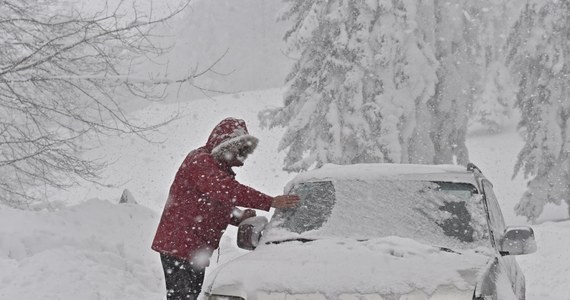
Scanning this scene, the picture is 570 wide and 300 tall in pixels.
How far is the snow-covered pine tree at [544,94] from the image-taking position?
2141 centimetres

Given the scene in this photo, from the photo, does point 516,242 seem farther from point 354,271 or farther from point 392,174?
point 354,271

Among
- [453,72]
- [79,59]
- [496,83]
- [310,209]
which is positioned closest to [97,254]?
[79,59]

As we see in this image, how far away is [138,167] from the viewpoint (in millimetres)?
51406

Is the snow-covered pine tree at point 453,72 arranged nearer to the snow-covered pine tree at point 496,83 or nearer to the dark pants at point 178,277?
the dark pants at point 178,277

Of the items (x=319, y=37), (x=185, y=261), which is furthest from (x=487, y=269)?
(x=319, y=37)

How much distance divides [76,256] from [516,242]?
18.2ft

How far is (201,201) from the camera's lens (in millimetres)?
4895

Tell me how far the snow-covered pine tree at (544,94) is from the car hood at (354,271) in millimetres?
19353

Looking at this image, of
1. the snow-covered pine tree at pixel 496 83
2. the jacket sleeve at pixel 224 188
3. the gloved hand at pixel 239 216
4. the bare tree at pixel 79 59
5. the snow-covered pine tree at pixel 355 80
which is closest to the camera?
the jacket sleeve at pixel 224 188

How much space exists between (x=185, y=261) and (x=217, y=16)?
68.7m

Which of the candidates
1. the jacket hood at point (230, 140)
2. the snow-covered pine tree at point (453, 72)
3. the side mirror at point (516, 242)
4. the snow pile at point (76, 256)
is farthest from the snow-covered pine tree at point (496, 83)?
the jacket hood at point (230, 140)

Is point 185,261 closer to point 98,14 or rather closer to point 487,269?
point 487,269

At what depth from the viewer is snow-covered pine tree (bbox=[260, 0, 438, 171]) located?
1731 cm

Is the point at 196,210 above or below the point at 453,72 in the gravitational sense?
below
